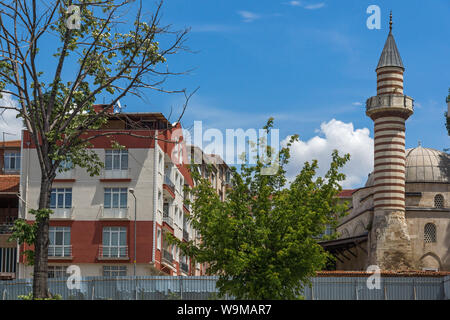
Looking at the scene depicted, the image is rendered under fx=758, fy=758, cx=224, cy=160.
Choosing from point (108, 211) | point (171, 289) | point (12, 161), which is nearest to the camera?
point (171, 289)

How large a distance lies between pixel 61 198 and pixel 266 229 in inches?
1052

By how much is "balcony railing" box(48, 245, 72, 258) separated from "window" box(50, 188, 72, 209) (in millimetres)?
2842

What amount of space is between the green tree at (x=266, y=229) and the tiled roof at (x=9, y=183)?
2692 cm

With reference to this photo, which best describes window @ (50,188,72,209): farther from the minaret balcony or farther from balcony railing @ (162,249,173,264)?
the minaret balcony

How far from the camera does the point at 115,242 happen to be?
52688mm

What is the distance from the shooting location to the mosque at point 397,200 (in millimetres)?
60844

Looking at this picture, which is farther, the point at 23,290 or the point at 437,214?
the point at 437,214

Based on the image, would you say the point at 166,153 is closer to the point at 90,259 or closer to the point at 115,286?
the point at 90,259

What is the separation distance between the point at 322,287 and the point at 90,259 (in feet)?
55.6

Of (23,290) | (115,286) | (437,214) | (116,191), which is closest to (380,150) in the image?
(437,214)

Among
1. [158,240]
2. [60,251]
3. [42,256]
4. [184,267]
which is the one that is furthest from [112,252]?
[42,256]

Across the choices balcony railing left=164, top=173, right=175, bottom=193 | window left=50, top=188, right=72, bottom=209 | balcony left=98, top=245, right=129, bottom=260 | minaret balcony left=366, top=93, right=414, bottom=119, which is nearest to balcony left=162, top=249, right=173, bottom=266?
balcony left=98, top=245, right=129, bottom=260

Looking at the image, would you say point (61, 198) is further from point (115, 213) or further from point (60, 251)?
point (115, 213)

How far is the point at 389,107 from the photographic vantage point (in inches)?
2388
